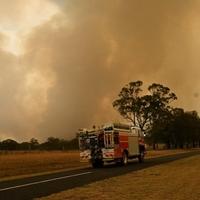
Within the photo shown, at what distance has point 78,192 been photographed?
18.8 meters

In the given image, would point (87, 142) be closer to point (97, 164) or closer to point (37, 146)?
point (97, 164)

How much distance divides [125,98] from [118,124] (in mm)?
78094

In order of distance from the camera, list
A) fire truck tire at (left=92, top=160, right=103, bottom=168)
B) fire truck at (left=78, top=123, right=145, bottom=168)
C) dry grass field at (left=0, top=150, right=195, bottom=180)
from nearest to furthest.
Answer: dry grass field at (left=0, top=150, right=195, bottom=180) < fire truck at (left=78, top=123, right=145, bottom=168) < fire truck tire at (left=92, top=160, right=103, bottom=168)

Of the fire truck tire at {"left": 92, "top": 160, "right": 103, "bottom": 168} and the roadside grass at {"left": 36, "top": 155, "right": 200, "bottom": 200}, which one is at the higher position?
the fire truck tire at {"left": 92, "top": 160, "right": 103, "bottom": 168}

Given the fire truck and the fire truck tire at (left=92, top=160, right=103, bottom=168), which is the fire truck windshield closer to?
the fire truck

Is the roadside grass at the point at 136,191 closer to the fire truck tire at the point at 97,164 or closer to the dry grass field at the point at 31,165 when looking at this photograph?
the dry grass field at the point at 31,165

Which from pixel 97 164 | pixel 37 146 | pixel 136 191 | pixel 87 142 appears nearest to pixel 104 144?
pixel 87 142

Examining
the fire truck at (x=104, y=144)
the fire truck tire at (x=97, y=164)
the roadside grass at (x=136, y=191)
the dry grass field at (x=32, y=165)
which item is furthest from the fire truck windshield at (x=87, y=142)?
the roadside grass at (x=136, y=191)

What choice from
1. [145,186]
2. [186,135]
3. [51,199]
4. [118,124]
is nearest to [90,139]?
[118,124]

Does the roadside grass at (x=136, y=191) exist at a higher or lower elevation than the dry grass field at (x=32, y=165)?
Answer: lower

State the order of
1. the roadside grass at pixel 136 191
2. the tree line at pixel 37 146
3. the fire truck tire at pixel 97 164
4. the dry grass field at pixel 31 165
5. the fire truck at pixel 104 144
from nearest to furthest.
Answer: the roadside grass at pixel 136 191, the dry grass field at pixel 31 165, the fire truck at pixel 104 144, the fire truck tire at pixel 97 164, the tree line at pixel 37 146

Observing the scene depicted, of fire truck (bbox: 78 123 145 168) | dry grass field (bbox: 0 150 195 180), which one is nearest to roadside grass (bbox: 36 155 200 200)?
dry grass field (bbox: 0 150 195 180)

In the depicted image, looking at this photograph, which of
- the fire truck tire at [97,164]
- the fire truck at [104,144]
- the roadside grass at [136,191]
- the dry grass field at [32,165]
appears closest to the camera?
the roadside grass at [136,191]

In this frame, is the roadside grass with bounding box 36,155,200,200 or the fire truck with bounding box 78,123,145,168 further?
the fire truck with bounding box 78,123,145,168
